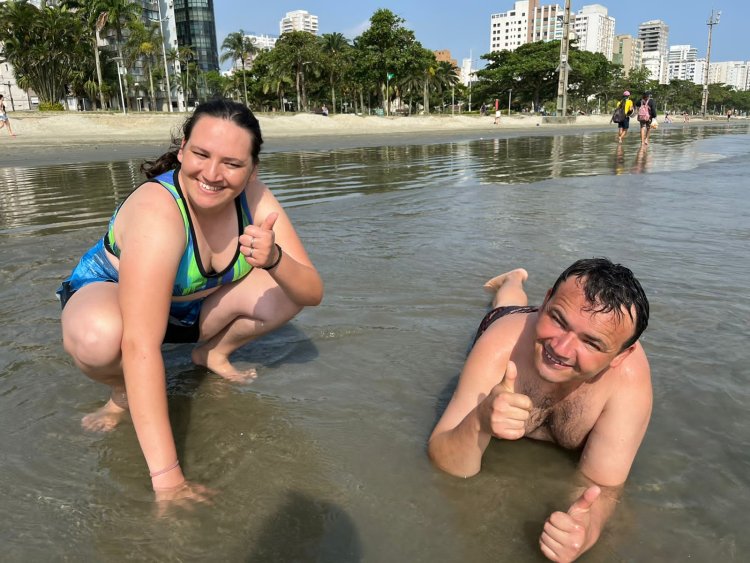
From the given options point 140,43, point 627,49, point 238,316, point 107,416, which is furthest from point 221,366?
point 627,49

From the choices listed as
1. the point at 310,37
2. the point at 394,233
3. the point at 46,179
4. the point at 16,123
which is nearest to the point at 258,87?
the point at 310,37

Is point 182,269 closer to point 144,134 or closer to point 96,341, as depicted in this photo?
point 96,341

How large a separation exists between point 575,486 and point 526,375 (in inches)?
17.2

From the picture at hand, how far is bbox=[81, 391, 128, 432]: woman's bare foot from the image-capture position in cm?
238

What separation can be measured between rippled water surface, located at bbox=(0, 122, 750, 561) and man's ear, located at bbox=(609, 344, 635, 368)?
49 cm

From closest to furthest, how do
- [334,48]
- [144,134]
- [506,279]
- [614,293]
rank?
[614,293]
[506,279]
[144,134]
[334,48]

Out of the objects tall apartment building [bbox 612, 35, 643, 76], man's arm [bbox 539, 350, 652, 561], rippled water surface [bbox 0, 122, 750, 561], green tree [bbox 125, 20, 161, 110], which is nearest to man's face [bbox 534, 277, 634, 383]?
man's arm [bbox 539, 350, 652, 561]

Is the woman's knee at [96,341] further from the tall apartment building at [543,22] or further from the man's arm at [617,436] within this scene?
the tall apartment building at [543,22]

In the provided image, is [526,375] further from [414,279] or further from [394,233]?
[394,233]

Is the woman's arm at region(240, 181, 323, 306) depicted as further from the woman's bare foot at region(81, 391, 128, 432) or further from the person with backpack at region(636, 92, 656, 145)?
the person with backpack at region(636, 92, 656, 145)

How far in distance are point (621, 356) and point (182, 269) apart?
172cm

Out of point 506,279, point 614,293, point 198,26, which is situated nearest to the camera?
point 614,293

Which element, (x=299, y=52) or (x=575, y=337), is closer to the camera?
(x=575, y=337)

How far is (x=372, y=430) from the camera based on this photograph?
7.73 ft
